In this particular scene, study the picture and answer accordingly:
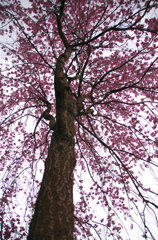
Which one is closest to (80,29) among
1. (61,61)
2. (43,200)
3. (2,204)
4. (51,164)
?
(61,61)

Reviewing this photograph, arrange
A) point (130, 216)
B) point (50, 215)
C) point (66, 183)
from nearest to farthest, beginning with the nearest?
point (50, 215)
point (66, 183)
point (130, 216)

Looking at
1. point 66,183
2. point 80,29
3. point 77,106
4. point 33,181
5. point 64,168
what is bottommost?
point 66,183

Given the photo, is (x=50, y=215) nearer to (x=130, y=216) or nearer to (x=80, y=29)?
(x=130, y=216)

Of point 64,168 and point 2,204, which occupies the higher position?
point 64,168

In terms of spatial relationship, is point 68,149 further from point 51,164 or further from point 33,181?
point 33,181

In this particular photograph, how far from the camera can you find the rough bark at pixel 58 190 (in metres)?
1.74

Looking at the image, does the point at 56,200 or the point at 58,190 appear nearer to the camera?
the point at 56,200

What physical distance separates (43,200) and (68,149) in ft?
3.49

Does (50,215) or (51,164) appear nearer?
(50,215)

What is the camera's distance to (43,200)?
80.1 inches

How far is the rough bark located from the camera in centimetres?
174

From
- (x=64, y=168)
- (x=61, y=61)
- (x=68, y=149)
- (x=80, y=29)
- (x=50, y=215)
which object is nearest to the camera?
(x=50, y=215)

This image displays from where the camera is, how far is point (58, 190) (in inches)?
85.8

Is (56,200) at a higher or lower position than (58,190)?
lower
